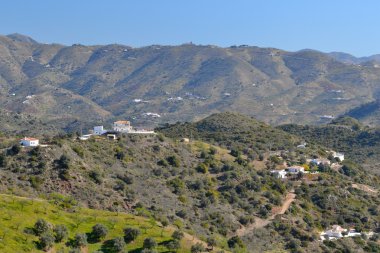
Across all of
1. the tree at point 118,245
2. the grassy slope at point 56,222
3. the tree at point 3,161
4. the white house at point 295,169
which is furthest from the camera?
the white house at point 295,169

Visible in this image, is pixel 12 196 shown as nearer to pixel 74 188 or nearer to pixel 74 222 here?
pixel 74 222

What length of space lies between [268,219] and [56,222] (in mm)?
29297

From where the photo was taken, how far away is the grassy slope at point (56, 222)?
40062 millimetres

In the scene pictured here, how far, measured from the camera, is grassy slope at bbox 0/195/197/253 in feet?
131

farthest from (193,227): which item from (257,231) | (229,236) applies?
(257,231)

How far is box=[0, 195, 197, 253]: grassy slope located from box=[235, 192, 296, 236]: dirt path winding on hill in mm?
14436

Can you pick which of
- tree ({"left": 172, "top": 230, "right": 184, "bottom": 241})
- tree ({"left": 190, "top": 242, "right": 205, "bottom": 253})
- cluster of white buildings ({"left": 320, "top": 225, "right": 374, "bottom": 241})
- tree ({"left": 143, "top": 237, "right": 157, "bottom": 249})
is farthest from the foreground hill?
tree ({"left": 143, "top": 237, "right": 157, "bottom": 249})

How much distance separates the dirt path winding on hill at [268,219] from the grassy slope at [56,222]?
1444 centimetres

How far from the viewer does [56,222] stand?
44469mm

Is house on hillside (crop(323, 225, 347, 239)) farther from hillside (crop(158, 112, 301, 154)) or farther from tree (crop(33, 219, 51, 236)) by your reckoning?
tree (crop(33, 219, 51, 236))

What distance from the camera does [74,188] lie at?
5741 centimetres

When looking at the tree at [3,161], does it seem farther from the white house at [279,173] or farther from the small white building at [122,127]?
the white house at [279,173]

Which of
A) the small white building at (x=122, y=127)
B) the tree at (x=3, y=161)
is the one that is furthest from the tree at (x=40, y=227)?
the small white building at (x=122, y=127)

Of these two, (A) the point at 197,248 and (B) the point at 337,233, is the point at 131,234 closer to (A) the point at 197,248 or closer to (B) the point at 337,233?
(A) the point at 197,248
